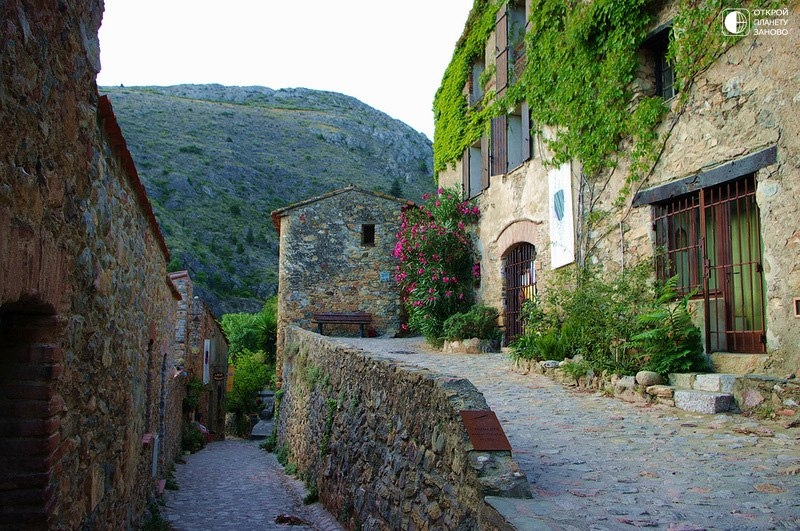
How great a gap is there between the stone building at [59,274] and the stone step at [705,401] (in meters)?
4.78

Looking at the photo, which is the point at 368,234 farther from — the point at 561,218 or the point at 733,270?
the point at 733,270

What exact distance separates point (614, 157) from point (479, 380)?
3504 millimetres

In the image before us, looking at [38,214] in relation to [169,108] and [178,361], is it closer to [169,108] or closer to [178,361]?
[178,361]

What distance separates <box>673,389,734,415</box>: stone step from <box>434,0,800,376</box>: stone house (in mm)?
700

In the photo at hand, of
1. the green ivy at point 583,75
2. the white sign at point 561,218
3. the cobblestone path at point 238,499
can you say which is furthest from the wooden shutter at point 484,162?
the cobblestone path at point 238,499

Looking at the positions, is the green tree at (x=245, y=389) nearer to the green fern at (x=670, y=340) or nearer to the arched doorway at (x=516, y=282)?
the arched doorway at (x=516, y=282)

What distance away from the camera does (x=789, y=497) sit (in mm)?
3445

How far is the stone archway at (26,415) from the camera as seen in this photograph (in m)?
2.68

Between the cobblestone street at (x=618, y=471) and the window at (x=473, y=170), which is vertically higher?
the window at (x=473, y=170)

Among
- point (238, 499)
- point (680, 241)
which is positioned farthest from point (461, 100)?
point (238, 499)

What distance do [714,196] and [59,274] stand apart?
6.56m

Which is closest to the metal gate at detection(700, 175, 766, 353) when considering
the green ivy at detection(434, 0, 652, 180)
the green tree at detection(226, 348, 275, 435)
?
the green ivy at detection(434, 0, 652, 180)

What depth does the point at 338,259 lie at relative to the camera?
622 inches

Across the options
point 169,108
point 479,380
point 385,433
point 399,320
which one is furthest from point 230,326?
point 169,108
